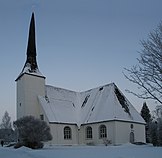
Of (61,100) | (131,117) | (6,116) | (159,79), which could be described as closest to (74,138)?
(61,100)

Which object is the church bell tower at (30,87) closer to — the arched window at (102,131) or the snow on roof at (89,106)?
the snow on roof at (89,106)

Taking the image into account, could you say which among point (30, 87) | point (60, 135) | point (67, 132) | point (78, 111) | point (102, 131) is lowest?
point (60, 135)

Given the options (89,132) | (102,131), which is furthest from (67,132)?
(102,131)

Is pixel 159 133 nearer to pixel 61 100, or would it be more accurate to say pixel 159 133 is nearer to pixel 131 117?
pixel 131 117

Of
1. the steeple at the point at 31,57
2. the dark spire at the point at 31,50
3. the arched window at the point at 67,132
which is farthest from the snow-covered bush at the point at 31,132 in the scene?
the dark spire at the point at 31,50

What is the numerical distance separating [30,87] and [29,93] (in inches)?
38.1

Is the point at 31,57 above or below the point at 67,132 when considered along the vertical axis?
above

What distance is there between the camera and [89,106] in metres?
43.5

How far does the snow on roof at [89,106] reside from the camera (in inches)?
1551

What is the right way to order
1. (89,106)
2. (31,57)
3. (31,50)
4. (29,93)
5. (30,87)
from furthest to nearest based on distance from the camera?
(31,50), (31,57), (89,106), (30,87), (29,93)

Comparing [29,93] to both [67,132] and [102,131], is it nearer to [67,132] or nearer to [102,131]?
[67,132]

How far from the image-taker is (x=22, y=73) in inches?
1677

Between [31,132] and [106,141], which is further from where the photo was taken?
[106,141]

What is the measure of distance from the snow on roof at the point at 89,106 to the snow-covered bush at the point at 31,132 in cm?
918
